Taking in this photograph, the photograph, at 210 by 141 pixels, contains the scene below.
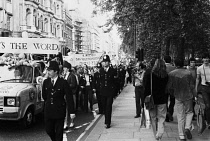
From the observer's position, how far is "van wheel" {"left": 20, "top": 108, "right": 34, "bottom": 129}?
877cm

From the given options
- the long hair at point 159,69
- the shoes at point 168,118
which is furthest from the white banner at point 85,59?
the long hair at point 159,69

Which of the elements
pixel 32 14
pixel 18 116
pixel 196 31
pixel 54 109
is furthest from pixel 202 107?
pixel 32 14

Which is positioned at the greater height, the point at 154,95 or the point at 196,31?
the point at 196,31

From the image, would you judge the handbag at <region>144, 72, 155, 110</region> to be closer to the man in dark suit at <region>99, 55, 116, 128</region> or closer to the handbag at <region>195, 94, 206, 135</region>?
the handbag at <region>195, 94, 206, 135</region>

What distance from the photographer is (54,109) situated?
5.63 metres

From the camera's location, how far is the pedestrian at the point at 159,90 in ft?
22.0

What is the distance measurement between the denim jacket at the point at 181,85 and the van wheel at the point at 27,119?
163 inches

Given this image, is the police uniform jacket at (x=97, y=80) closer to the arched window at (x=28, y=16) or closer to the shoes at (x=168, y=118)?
the shoes at (x=168, y=118)

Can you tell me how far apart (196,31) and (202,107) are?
772 cm

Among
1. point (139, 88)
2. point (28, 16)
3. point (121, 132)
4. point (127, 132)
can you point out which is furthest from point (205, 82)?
point (28, 16)

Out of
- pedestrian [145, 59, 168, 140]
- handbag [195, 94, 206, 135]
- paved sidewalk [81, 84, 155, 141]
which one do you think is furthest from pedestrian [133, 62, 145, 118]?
pedestrian [145, 59, 168, 140]

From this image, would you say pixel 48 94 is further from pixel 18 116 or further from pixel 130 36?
pixel 130 36

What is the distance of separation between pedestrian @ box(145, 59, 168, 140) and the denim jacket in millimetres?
186

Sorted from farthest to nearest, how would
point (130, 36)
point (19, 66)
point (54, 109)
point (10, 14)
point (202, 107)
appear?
point (10, 14) → point (130, 36) → point (19, 66) → point (202, 107) → point (54, 109)
